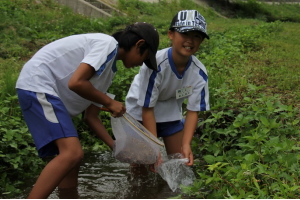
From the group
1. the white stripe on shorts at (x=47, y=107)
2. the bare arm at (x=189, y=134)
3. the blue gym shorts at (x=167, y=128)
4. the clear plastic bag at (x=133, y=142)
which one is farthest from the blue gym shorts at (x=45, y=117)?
the blue gym shorts at (x=167, y=128)

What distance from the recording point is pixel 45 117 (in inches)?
131

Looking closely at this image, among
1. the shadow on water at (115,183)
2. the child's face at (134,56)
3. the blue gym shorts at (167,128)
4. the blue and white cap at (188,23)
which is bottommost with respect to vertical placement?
the shadow on water at (115,183)

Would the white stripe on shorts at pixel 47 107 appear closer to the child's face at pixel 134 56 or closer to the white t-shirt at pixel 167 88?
the child's face at pixel 134 56

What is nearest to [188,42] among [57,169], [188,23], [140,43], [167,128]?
[188,23]

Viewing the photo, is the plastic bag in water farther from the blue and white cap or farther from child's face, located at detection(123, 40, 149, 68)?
the blue and white cap

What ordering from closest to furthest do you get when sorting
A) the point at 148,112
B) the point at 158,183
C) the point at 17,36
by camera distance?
the point at 148,112
the point at 158,183
the point at 17,36

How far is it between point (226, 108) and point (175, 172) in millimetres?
1320

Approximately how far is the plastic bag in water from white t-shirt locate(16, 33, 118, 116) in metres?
0.80

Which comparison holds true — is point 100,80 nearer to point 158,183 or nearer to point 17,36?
point 158,183

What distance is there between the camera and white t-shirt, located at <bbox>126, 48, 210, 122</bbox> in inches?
160

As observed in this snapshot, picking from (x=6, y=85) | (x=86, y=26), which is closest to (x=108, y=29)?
(x=86, y=26)

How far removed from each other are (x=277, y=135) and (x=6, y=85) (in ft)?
9.63

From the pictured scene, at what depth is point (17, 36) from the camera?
938 cm

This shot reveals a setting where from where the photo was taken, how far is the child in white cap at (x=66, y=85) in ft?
10.8
